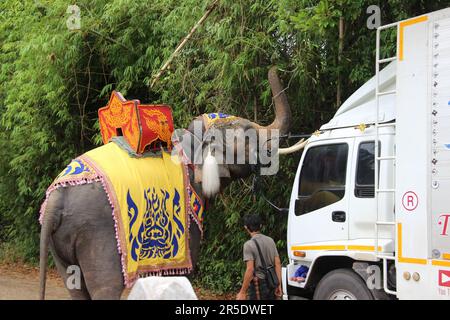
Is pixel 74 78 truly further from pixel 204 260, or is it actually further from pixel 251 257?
pixel 251 257

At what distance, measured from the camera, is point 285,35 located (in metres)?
7.98

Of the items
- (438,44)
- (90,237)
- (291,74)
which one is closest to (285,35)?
(291,74)

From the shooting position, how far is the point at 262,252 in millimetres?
5879

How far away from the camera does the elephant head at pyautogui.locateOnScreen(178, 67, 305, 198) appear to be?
6098 mm

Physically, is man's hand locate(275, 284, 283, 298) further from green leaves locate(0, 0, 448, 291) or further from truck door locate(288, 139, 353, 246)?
green leaves locate(0, 0, 448, 291)

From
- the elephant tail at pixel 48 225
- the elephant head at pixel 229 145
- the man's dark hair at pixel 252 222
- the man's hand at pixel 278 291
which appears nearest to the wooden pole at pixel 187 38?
the elephant head at pixel 229 145

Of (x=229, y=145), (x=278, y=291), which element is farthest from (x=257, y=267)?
(x=229, y=145)

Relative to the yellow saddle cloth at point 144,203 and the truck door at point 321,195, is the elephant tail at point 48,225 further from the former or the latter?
the truck door at point 321,195

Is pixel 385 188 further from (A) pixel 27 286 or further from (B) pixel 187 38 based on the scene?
(A) pixel 27 286

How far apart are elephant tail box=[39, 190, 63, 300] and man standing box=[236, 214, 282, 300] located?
1696mm

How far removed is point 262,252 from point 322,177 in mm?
956

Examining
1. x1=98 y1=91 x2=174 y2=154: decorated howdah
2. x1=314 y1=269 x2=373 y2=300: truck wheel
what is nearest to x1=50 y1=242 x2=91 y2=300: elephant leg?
x1=98 y1=91 x2=174 y2=154: decorated howdah

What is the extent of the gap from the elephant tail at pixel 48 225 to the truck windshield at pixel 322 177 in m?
2.34

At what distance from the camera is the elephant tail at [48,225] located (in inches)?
213
